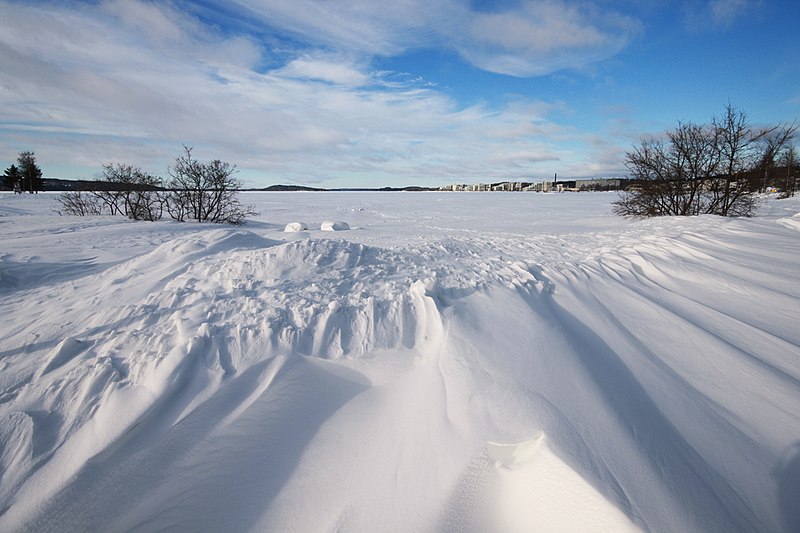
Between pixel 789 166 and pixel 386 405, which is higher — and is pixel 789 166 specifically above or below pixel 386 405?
above

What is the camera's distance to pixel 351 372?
2.49 m

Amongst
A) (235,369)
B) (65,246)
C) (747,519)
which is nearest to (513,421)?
(747,519)

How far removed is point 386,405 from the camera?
7.29 feet

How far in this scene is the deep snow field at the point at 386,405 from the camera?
5.13 ft

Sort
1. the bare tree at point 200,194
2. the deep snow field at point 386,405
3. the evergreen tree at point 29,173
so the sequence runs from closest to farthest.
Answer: the deep snow field at point 386,405 < the bare tree at point 200,194 < the evergreen tree at point 29,173

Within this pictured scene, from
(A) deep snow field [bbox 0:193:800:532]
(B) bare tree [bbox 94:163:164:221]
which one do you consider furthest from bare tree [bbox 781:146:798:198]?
(B) bare tree [bbox 94:163:164:221]

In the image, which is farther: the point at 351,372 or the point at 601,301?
the point at 601,301

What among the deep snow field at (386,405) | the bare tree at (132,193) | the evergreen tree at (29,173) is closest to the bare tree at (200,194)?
the bare tree at (132,193)

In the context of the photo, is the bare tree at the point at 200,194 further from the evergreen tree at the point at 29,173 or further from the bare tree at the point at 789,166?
the evergreen tree at the point at 29,173

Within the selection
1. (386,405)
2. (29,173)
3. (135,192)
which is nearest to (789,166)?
(386,405)

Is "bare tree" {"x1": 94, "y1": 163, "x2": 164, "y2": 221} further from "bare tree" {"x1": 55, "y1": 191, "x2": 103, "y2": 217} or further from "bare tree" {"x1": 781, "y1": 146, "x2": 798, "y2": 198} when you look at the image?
"bare tree" {"x1": 781, "y1": 146, "x2": 798, "y2": 198}

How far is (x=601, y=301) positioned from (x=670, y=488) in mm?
2524

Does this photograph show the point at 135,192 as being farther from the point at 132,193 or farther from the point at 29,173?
the point at 29,173

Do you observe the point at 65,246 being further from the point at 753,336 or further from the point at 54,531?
the point at 753,336
